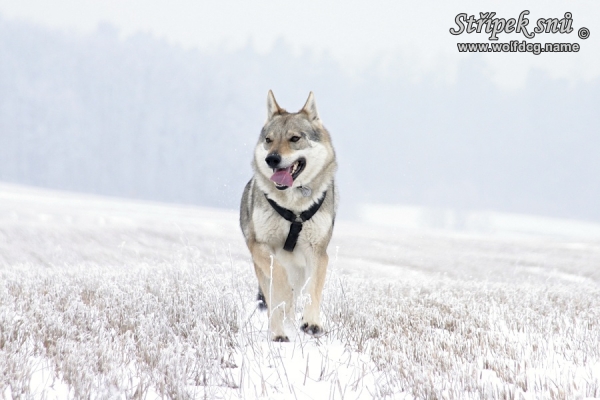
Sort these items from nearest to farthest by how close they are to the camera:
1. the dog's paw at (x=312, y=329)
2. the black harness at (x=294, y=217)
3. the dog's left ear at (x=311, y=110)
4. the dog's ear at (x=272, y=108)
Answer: the dog's paw at (x=312, y=329)
the black harness at (x=294, y=217)
the dog's left ear at (x=311, y=110)
the dog's ear at (x=272, y=108)

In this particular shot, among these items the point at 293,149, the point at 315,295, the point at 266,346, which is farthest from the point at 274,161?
the point at 266,346

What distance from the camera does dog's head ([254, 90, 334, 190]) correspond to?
5.12m

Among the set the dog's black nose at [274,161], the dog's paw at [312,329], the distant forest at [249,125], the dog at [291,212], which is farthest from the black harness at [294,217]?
the distant forest at [249,125]

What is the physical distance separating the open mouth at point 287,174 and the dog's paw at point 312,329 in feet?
4.05

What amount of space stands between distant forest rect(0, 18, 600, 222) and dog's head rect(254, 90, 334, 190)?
30596 mm

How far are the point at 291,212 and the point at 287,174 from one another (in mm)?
349

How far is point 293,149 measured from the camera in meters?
5.30

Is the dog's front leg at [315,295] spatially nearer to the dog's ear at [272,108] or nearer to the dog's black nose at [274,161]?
the dog's black nose at [274,161]

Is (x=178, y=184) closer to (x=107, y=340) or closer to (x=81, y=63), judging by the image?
(x=81, y=63)

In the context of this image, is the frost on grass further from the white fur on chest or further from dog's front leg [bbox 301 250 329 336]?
the white fur on chest

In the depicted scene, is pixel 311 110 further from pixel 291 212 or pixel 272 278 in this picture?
pixel 272 278

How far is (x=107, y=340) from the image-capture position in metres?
4.09

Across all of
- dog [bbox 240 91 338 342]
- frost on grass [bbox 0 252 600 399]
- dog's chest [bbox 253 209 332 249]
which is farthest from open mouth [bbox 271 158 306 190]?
frost on grass [bbox 0 252 600 399]

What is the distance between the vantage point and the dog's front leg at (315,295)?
4.95 meters
